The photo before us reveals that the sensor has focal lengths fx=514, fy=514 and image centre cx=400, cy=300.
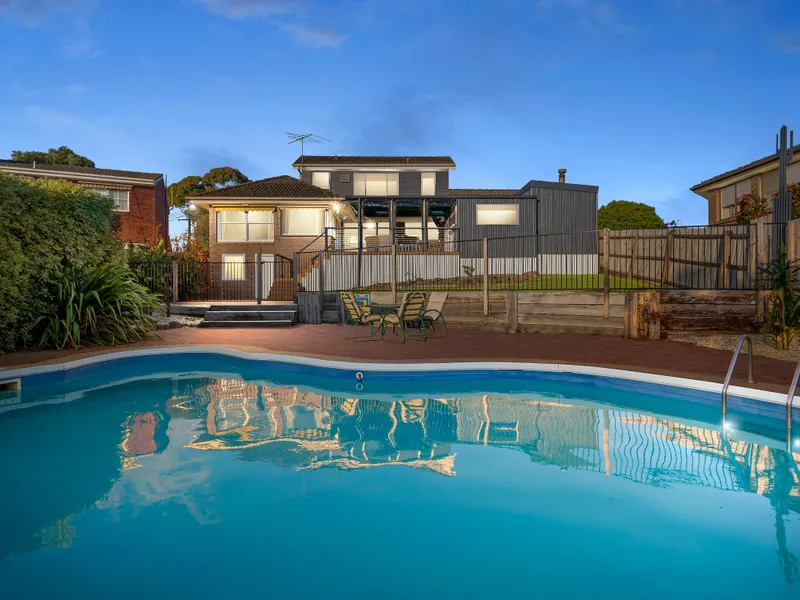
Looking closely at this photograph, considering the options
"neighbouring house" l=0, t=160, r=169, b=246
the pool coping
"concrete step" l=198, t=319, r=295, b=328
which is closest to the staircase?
"concrete step" l=198, t=319, r=295, b=328

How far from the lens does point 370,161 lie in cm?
3447

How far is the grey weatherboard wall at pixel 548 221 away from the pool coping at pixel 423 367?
15.1m

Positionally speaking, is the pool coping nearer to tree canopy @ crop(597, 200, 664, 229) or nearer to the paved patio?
the paved patio

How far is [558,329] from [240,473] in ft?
31.4

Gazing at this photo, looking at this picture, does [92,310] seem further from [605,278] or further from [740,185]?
[740,185]

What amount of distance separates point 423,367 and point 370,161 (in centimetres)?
2833

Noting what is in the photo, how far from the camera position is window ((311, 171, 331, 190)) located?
112 feet

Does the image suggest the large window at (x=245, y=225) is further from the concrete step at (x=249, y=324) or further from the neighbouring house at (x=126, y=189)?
the concrete step at (x=249, y=324)

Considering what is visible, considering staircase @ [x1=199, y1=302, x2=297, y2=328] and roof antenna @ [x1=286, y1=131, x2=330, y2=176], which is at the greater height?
roof antenna @ [x1=286, y1=131, x2=330, y2=176]

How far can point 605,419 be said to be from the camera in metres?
6.33

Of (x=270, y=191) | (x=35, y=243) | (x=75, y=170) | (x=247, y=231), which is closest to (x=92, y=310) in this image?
(x=35, y=243)

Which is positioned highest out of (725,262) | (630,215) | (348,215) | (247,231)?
(630,215)

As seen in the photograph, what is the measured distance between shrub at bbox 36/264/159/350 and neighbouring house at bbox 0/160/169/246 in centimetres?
1969

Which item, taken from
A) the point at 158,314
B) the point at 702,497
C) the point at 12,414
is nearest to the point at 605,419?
the point at 702,497
